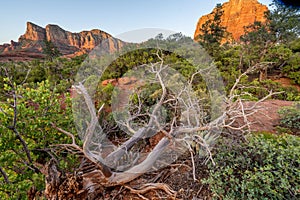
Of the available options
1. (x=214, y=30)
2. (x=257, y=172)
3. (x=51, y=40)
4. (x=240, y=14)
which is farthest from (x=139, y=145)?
(x=240, y=14)

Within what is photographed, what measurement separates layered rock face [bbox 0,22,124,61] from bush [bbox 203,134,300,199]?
17693 millimetres

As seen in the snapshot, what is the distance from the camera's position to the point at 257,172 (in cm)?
187

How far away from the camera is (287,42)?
486 inches

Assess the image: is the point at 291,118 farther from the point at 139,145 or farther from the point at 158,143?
the point at 139,145

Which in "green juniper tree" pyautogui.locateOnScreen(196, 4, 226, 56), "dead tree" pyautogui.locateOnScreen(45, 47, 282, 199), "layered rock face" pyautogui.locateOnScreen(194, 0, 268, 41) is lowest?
"dead tree" pyautogui.locateOnScreen(45, 47, 282, 199)

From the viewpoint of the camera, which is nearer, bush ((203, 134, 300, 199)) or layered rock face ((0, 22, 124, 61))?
bush ((203, 134, 300, 199))

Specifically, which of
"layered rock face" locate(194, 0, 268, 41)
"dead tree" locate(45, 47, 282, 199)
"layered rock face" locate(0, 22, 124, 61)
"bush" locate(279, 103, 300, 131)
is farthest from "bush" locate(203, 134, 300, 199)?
"layered rock face" locate(194, 0, 268, 41)

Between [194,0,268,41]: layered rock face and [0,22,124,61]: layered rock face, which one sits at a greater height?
[194,0,268,41]: layered rock face

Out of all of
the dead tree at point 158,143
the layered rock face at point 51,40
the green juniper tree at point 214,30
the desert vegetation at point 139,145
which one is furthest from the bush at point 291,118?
the layered rock face at point 51,40

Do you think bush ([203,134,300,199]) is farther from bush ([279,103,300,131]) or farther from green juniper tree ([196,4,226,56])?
green juniper tree ([196,4,226,56])

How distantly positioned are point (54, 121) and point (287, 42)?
15429 mm

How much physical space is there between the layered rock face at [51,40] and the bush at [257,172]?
17.7m

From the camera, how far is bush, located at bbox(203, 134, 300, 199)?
1769 millimetres

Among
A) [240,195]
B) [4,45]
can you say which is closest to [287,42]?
[240,195]
